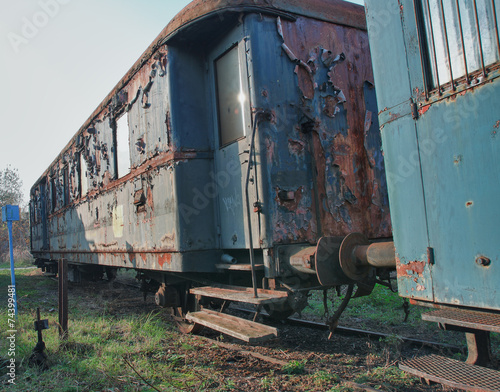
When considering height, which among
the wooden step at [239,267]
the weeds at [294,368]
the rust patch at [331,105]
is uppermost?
the rust patch at [331,105]

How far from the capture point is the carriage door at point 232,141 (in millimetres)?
4117

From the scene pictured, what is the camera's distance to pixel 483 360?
222cm

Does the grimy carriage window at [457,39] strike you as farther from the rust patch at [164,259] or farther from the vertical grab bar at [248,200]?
the rust patch at [164,259]

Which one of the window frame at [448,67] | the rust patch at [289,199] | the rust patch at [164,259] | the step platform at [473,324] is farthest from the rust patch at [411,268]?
the rust patch at [164,259]

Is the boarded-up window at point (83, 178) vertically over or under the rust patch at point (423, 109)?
over

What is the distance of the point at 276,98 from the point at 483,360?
110 inches

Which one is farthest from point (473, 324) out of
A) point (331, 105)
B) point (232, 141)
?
point (232, 141)

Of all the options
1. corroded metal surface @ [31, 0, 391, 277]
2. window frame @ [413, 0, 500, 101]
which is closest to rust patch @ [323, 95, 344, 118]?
corroded metal surface @ [31, 0, 391, 277]

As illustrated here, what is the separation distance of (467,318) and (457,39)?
58.6 inches

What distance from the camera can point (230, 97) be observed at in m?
4.46

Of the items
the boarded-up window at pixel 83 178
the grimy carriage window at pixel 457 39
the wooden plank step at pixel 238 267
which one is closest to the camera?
the grimy carriage window at pixel 457 39

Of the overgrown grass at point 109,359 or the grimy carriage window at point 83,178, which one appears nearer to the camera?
the overgrown grass at point 109,359

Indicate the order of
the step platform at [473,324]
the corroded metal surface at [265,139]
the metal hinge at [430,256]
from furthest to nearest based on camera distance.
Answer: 1. the corroded metal surface at [265,139]
2. the metal hinge at [430,256]
3. the step platform at [473,324]

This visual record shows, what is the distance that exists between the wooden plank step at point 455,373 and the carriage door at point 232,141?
2008mm
